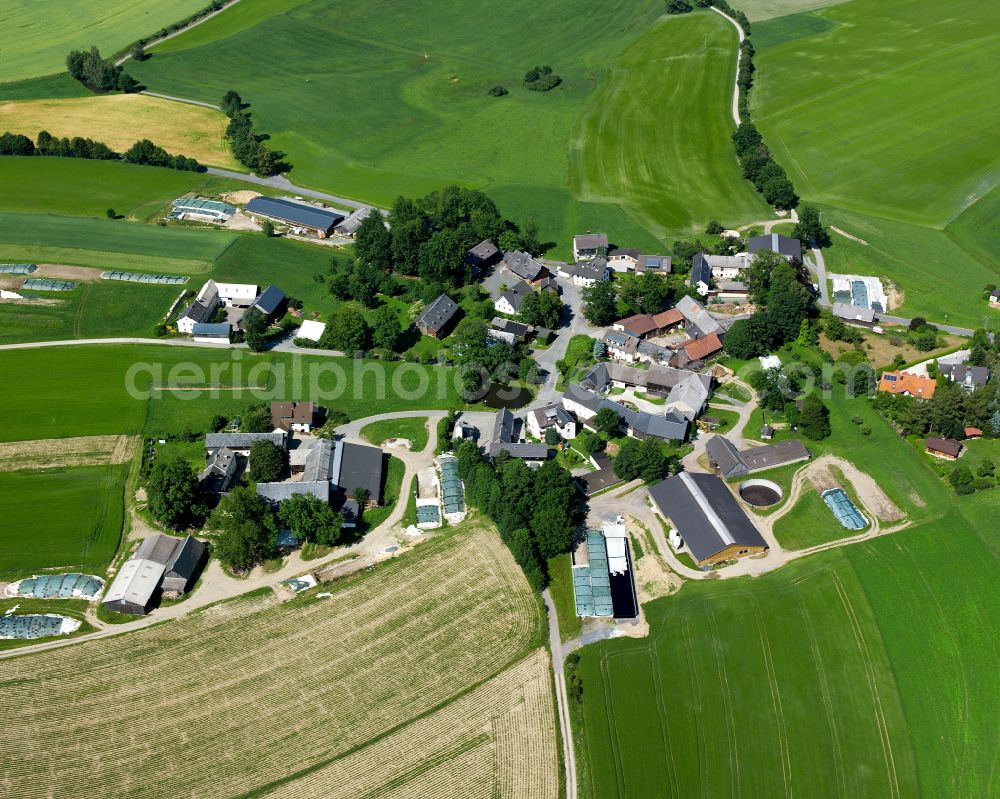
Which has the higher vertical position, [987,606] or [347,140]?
[347,140]

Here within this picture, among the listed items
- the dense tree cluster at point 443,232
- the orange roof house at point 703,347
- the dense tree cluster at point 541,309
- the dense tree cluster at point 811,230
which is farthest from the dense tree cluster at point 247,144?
the dense tree cluster at point 811,230

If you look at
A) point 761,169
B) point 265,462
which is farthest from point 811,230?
point 265,462

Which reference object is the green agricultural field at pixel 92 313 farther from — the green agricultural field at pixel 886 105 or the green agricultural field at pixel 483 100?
Result: the green agricultural field at pixel 886 105

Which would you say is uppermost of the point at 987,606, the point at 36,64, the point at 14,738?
the point at 36,64

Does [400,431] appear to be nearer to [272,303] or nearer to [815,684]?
[272,303]

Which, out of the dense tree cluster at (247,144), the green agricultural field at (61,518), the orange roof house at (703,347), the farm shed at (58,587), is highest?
the dense tree cluster at (247,144)

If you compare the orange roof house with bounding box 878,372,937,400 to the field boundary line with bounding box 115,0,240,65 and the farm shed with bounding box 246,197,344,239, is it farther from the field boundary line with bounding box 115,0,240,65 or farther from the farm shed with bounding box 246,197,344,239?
the field boundary line with bounding box 115,0,240,65

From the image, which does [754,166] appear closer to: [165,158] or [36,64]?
[165,158]

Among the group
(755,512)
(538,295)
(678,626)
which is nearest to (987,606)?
(755,512)
